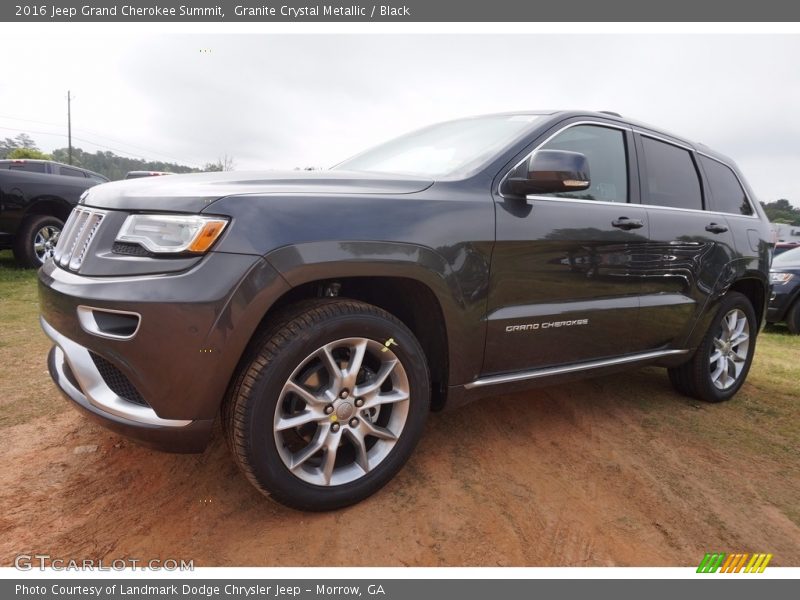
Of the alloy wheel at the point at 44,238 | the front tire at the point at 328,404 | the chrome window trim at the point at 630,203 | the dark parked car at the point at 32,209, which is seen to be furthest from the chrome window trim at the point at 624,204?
the alloy wheel at the point at 44,238

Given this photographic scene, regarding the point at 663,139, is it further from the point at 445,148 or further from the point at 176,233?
the point at 176,233

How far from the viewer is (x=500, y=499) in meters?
2.28

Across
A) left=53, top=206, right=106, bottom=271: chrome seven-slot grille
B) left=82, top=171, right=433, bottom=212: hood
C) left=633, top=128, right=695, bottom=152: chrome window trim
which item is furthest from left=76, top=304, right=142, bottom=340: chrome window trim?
left=633, top=128, right=695, bottom=152: chrome window trim

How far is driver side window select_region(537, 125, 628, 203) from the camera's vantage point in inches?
112

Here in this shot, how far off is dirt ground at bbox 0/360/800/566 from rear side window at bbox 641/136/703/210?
1548 mm

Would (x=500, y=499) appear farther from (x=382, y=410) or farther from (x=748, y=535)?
(x=748, y=535)

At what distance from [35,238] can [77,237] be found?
19.5ft

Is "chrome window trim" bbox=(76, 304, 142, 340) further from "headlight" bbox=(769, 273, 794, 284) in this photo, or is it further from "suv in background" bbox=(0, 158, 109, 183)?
"suv in background" bbox=(0, 158, 109, 183)

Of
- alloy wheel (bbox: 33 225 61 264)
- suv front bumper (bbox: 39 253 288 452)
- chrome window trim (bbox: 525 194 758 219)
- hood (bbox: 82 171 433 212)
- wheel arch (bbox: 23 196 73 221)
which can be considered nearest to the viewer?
suv front bumper (bbox: 39 253 288 452)

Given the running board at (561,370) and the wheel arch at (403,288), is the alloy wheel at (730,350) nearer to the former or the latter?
the running board at (561,370)

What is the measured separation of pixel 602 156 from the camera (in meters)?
3.00

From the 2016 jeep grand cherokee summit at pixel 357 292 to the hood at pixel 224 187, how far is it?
0.01m

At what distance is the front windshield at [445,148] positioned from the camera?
2615 mm

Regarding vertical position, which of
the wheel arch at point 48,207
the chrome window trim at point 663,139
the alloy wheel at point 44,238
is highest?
the chrome window trim at point 663,139
